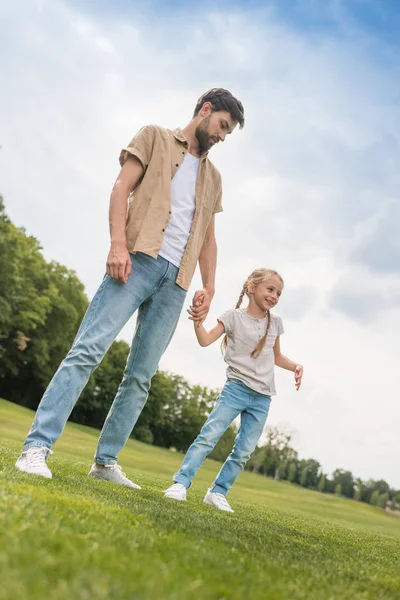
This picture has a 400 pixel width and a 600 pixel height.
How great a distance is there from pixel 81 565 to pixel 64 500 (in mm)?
1187

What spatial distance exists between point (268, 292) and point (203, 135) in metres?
2.18

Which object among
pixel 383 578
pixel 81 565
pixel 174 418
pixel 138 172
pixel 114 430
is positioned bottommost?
pixel 81 565

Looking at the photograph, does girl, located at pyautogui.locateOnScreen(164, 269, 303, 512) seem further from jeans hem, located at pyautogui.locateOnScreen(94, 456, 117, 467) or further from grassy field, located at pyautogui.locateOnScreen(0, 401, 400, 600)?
grassy field, located at pyautogui.locateOnScreen(0, 401, 400, 600)

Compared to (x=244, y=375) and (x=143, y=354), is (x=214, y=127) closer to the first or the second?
(x=143, y=354)

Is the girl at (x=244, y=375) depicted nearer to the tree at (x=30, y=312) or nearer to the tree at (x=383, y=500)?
the tree at (x=30, y=312)

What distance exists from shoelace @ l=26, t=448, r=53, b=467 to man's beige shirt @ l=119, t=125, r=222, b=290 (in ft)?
5.18

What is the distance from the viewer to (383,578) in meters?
2.89

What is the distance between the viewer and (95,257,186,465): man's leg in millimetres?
4891

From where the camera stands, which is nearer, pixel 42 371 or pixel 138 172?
pixel 138 172

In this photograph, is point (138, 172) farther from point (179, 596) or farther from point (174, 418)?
point (174, 418)

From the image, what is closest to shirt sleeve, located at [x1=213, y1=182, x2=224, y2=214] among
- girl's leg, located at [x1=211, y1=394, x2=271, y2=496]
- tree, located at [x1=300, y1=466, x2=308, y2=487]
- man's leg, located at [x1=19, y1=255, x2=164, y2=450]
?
man's leg, located at [x1=19, y1=255, x2=164, y2=450]

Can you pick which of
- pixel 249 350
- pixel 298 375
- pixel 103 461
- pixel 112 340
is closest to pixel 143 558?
pixel 112 340

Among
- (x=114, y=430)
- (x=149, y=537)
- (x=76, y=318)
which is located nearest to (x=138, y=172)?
(x=114, y=430)

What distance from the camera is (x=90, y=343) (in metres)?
4.38
